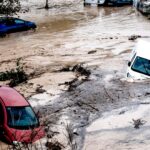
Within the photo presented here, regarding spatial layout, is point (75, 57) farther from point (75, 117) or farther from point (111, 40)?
point (75, 117)

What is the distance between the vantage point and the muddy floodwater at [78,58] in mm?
15922

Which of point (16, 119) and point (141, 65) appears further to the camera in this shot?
point (141, 65)

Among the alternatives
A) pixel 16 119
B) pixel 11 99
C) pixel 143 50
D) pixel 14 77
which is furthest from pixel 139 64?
pixel 16 119

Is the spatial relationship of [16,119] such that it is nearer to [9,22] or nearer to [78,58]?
[78,58]

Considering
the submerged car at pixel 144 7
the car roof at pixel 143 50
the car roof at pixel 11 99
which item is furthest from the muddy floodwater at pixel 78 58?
the car roof at pixel 11 99

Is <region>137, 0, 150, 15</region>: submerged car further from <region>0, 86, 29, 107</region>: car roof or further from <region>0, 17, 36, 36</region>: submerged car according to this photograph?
<region>0, 86, 29, 107</region>: car roof

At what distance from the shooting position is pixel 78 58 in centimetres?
2436

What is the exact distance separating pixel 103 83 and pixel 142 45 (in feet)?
6.87

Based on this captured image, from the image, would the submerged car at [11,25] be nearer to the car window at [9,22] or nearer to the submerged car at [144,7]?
the car window at [9,22]

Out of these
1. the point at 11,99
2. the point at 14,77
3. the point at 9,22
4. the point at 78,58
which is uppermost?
the point at 11,99

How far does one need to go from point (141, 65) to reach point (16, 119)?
21.5 ft

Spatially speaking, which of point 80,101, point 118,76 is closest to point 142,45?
point 118,76

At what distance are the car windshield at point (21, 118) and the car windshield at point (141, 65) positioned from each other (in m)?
5.88

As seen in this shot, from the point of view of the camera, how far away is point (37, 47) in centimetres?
2739
